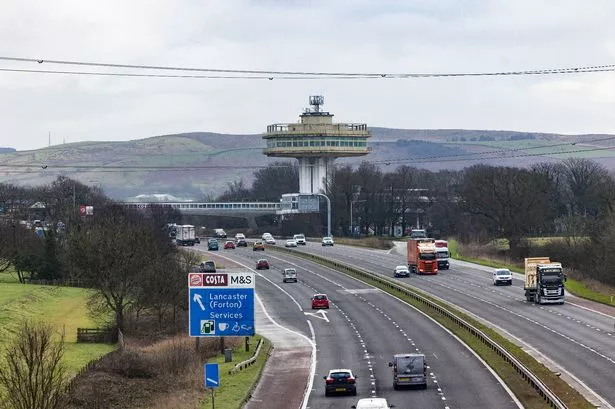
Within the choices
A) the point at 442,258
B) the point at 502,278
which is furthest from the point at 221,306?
the point at 442,258

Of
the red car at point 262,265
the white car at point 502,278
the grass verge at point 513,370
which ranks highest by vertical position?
the red car at point 262,265

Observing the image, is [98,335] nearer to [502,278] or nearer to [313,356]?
[313,356]

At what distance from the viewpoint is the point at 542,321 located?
316 feet

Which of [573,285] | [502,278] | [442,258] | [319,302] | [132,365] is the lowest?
[132,365]

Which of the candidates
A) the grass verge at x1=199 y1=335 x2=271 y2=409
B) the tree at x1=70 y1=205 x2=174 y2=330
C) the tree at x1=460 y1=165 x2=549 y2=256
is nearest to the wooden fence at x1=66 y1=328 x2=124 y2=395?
the tree at x1=70 y1=205 x2=174 y2=330

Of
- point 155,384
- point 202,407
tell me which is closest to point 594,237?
point 155,384

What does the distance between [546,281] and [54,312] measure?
45.2 meters

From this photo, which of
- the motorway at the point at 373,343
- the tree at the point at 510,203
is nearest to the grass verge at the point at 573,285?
the tree at the point at 510,203

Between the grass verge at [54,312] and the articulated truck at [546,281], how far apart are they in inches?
1456

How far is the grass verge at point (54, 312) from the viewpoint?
94.1 metres

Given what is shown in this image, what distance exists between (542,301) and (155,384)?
45.8 metres

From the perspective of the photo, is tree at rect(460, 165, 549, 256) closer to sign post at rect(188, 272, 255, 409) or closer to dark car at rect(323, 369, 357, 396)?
sign post at rect(188, 272, 255, 409)

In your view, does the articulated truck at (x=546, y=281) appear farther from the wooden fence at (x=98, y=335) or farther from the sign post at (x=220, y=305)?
the sign post at (x=220, y=305)

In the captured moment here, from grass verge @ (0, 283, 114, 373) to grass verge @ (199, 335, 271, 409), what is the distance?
10846 millimetres
